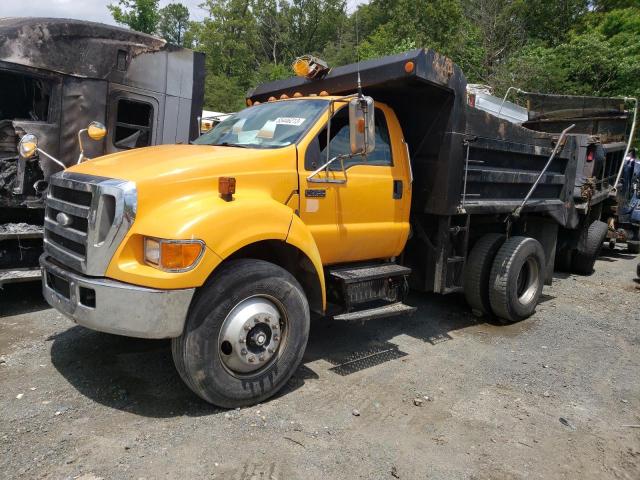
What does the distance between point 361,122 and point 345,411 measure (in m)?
2.17

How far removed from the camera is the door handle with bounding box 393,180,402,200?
16.0 ft

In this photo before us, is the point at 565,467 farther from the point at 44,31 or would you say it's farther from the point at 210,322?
the point at 44,31

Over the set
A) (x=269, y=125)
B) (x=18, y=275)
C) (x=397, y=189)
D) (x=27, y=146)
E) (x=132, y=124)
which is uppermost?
(x=132, y=124)

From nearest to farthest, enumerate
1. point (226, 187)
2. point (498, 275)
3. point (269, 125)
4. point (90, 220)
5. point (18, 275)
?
1. point (90, 220)
2. point (226, 187)
3. point (269, 125)
4. point (18, 275)
5. point (498, 275)

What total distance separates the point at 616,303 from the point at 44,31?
7885mm

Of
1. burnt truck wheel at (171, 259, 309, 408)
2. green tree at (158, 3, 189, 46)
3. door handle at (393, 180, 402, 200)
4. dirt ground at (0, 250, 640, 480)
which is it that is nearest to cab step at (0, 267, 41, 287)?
dirt ground at (0, 250, 640, 480)

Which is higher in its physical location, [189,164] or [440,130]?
[440,130]

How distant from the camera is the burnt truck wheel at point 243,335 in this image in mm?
3352

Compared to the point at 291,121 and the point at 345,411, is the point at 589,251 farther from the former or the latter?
the point at 345,411

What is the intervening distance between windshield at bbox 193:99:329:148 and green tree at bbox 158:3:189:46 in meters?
64.0

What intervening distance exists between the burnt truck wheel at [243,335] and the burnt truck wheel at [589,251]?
6.69 meters

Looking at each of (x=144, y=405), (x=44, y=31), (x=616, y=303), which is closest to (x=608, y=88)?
(x=616, y=303)

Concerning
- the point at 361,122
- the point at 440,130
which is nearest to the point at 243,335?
the point at 361,122

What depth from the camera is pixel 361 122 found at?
13.2 feet
